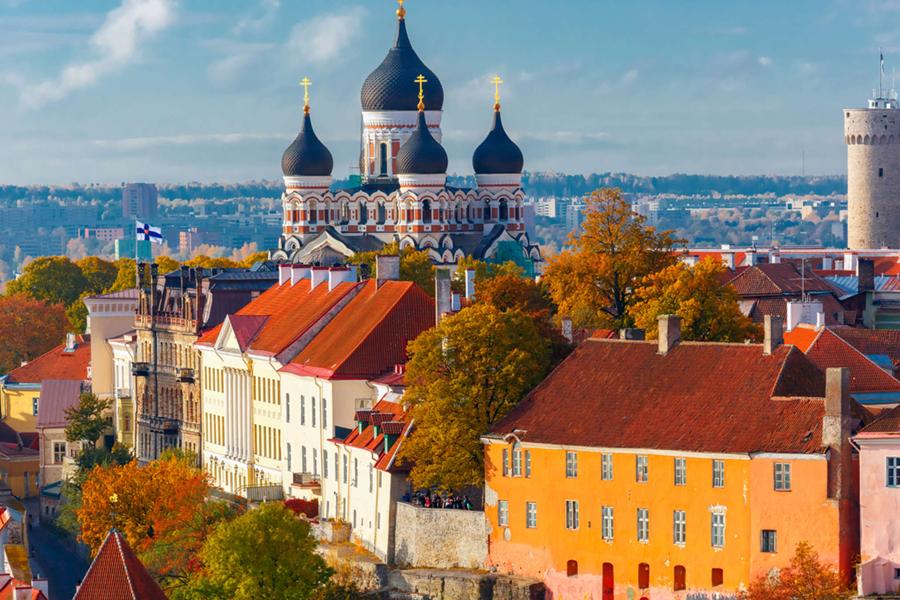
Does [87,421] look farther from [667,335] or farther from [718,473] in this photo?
[718,473]

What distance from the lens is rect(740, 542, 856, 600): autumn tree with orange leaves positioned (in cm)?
6881

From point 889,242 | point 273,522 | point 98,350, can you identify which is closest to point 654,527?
point 273,522

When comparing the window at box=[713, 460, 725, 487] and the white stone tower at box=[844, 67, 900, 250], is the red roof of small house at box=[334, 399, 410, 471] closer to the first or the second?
the window at box=[713, 460, 725, 487]

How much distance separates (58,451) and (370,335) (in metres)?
40.5

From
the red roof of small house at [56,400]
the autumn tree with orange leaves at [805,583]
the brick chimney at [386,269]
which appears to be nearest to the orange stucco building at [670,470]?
the autumn tree with orange leaves at [805,583]

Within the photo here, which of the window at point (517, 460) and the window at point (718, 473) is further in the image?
the window at point (517, 460)

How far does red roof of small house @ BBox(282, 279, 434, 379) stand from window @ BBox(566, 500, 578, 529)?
637 inches

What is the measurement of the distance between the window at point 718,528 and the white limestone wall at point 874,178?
123098 mm

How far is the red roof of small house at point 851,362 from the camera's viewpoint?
81.5 meters

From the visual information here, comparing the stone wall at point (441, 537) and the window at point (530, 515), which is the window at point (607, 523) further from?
the stone wall at point (441, 537)

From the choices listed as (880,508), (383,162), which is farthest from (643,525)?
(383,162)

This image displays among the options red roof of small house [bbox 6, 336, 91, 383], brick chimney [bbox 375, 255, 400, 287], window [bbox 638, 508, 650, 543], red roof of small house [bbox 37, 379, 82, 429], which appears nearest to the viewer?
window [bbox 638, 508, 650, 543]

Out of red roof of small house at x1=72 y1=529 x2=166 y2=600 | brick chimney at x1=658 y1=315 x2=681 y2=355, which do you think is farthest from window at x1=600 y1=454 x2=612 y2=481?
red roof of small house at x1=72 y1=529 x2=166 y2=600

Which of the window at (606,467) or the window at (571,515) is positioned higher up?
the window at (606,467)
